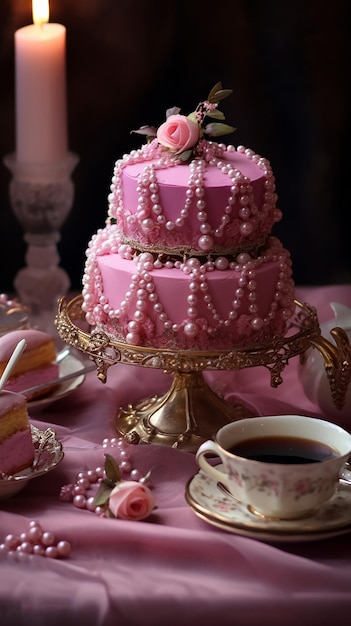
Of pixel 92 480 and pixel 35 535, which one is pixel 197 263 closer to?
pixel 92 480

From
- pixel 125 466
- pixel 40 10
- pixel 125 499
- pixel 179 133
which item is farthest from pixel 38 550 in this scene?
pixel 40 10

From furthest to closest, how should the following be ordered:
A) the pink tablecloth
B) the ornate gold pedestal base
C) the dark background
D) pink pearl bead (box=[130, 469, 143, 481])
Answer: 1. the dark background
2. the ornate gold pedestal base
3. pink pearl bead (box=[130, 469, 143, 481])
4. the pink tablecloth

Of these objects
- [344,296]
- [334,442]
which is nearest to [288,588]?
[334,442]

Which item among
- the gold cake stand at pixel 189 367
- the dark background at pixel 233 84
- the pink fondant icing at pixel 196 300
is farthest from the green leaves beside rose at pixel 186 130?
the dark background at pixel 233 84

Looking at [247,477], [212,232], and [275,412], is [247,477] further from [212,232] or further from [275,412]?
[275,412]

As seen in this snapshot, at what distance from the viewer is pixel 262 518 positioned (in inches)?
50.0

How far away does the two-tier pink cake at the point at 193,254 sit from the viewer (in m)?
1.49

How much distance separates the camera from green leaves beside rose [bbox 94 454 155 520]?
1.33 m

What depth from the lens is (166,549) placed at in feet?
4.20

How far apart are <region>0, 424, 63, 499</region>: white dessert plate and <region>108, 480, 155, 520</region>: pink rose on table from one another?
10 centimetres

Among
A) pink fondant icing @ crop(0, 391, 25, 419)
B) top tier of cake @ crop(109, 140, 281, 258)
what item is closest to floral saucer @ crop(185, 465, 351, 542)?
pink fondant icing @ crop(0, 391, 25, 419)

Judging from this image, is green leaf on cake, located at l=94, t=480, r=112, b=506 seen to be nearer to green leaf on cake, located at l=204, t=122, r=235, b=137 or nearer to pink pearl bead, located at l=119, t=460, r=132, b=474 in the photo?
pink pearl bead, located at l=119, t=460, r=132, b=474

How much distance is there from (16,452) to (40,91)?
33.0 inches

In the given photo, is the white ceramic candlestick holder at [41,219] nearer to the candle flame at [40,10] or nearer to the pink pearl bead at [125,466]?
the candle flame at [40,10]
